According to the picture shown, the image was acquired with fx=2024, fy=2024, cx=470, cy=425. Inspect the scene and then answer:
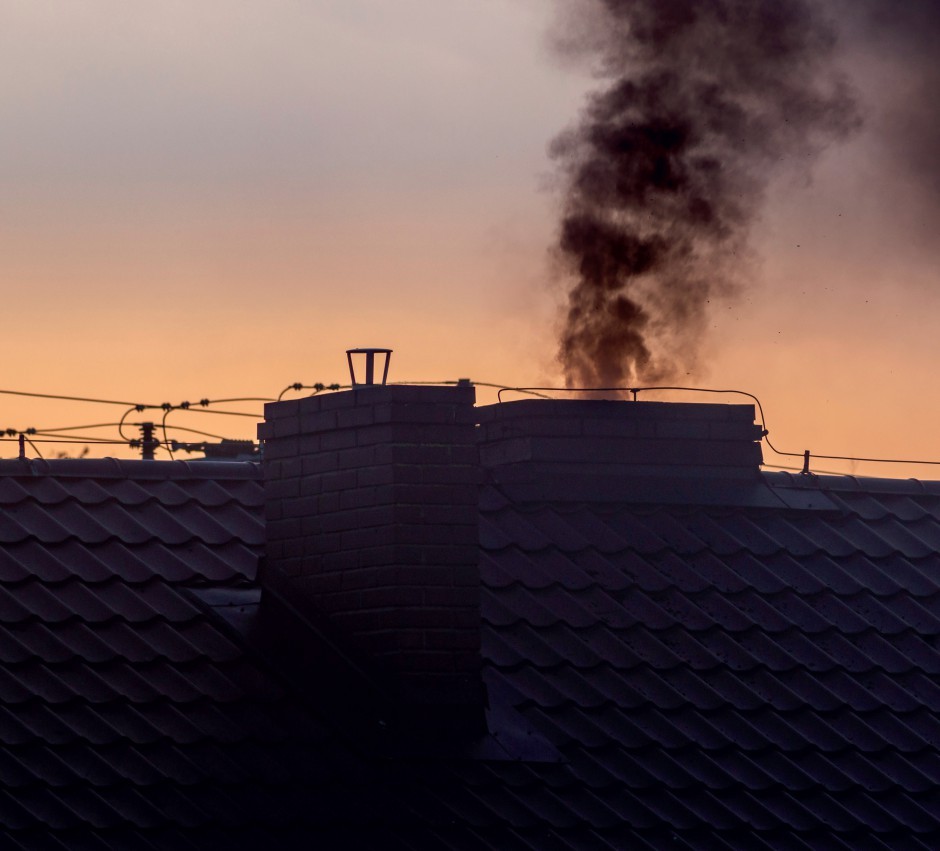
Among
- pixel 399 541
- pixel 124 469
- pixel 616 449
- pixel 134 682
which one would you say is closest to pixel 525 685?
pixel 399 541

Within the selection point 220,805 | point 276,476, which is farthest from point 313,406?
point 220,805

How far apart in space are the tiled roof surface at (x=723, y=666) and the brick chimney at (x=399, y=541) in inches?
28.8

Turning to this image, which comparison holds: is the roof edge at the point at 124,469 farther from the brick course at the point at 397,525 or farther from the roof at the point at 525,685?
the brick course at the point at 397,525

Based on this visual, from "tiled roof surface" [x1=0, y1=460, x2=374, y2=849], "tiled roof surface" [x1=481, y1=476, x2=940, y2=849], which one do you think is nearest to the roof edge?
"tiled roof surface" [x1=0, y1=460, x2=374, y2=849]

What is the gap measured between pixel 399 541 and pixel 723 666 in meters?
2.45

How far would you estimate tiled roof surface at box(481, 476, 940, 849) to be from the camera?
11375mm

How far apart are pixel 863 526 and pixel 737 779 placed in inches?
120

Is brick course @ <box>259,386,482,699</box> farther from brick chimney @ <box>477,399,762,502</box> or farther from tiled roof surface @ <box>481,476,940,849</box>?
brick chimney @ <box>477,399,762,502</box>

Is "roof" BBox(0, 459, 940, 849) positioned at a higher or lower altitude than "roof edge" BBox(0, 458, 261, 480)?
lower

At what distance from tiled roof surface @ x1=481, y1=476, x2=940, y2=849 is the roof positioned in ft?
0.05

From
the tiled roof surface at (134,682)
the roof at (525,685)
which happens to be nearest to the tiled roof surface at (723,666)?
the roof at (525,685)

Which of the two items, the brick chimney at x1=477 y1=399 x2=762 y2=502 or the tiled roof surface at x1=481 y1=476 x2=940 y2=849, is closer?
the tiled roof surface at x1=481 y1=476 x2=940 y2=849

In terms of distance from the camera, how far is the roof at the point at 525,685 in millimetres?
10531

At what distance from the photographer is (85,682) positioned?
1088 centimetres
